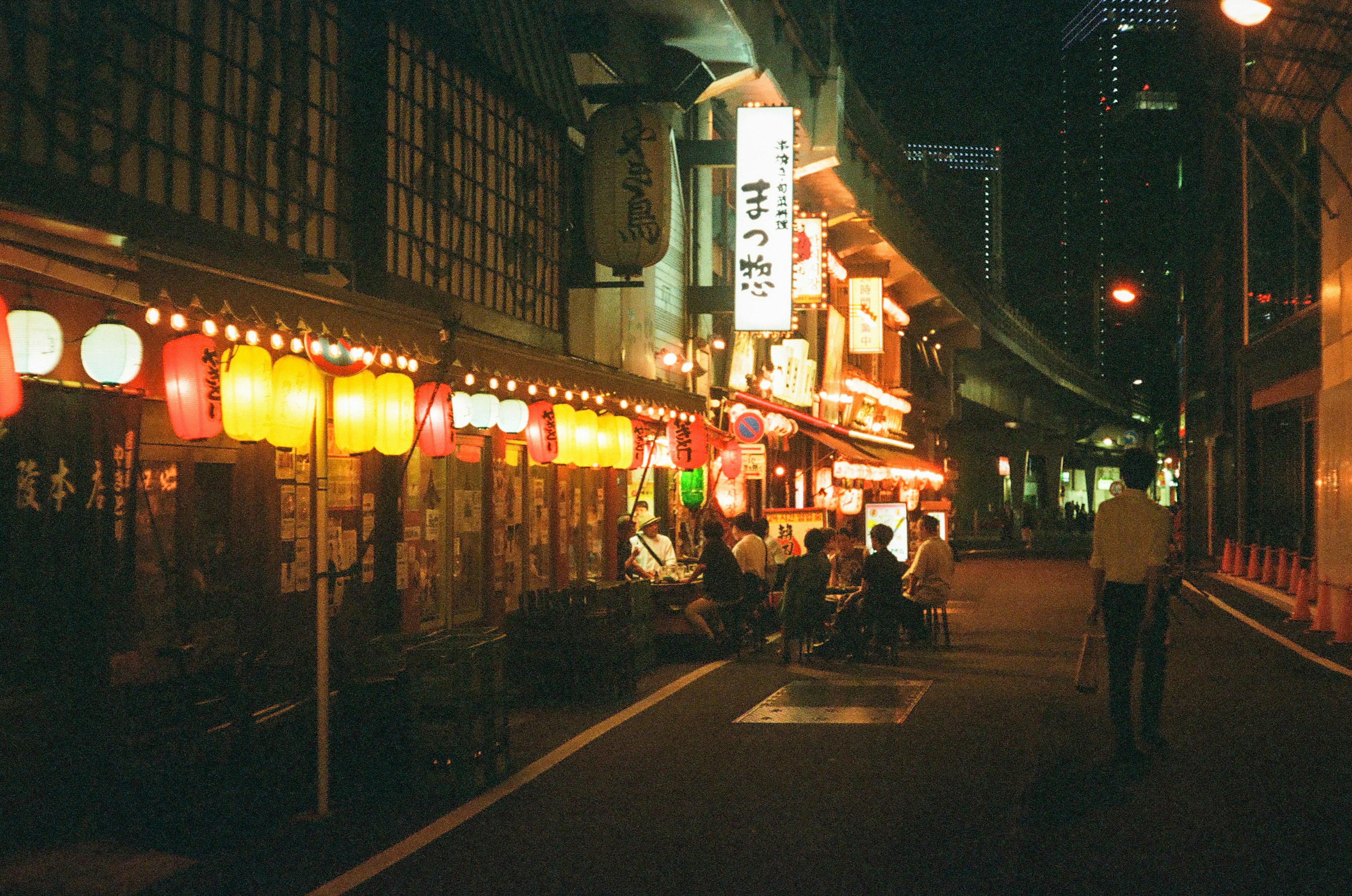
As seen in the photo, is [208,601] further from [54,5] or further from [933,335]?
[933,335]

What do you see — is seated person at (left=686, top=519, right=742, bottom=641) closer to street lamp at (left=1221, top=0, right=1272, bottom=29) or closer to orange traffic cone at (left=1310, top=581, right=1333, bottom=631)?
street lamp at (left=1221, top=0, right=1272, bottom=29)

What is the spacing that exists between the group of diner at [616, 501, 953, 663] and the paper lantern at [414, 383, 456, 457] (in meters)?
4.59

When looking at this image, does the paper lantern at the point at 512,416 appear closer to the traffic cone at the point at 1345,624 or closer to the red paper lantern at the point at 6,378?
the red paper lantern at the point at 6,378

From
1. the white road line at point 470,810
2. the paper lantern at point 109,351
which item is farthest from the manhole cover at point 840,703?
the paper lantern at point 109,351

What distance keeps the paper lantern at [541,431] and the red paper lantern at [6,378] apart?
25.4 feet

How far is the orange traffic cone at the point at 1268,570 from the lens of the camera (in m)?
26.1

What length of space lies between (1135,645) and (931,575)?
24.6 feet

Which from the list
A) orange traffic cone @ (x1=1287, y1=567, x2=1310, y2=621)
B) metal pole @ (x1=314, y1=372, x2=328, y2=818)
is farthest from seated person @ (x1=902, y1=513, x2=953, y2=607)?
metal pole @ (x1=314, y1=372, x2=328, y2=818)

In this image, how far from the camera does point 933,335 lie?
47.8m

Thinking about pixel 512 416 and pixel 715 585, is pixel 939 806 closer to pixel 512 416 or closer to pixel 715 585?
pixel 512 416

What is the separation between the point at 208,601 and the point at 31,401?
2.77m

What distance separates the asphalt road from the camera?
6.11m

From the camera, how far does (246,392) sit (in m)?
8.23

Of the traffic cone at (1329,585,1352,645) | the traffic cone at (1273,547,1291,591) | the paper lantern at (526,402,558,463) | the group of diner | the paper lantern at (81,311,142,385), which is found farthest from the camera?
the traffic cone at (1273,547,1291,591)
